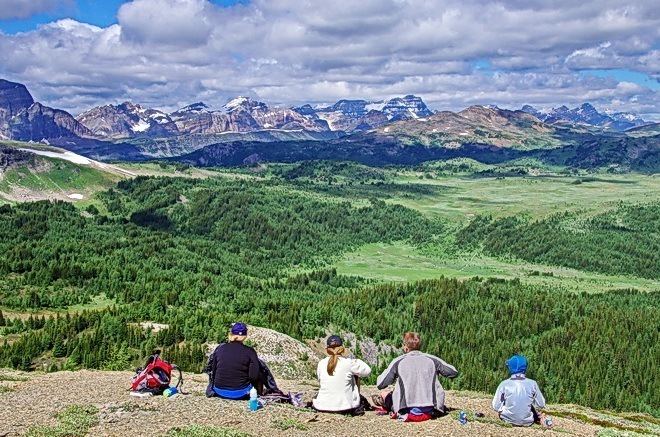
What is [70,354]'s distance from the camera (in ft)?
298

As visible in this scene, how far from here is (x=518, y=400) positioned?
1330 inches

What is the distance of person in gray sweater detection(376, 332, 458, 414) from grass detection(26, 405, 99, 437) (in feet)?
46.9

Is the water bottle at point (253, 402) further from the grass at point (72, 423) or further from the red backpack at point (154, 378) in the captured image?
the grass at point (72, 423)

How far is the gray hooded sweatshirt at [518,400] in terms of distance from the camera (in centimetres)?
3350

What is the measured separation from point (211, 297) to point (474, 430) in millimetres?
134864

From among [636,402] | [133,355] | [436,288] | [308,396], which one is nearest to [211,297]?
[436,288]

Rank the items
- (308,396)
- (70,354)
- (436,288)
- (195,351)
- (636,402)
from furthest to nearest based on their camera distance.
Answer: (436,288) < (636,402) < (70,354) < (195,351) < (308,396)

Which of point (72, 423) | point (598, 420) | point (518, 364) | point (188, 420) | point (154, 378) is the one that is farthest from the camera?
point (598, 420)

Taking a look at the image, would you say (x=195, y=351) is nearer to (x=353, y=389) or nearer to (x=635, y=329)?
(x=353, y=389)

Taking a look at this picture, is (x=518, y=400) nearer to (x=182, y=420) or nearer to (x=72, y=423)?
(x=182, y=420)

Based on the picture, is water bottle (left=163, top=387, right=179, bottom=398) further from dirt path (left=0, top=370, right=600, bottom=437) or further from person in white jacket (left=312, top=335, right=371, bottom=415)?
person in white jacket (left=312, top=335, right=371, bottom=415)

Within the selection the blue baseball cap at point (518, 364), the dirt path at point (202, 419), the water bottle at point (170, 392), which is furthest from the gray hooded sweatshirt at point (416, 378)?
the water bottle at point (170, 392)

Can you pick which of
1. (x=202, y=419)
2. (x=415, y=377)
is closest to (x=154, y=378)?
(x=202, y=419)

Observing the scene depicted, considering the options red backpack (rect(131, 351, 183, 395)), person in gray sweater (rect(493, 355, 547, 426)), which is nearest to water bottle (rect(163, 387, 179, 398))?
red backpack (rect(131, 351, 183, 395))
